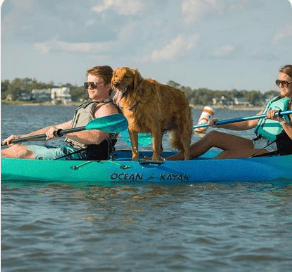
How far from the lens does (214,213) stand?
6.25 m

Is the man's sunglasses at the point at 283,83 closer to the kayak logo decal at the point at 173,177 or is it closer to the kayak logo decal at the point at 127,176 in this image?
the kayak logo decal at the point at 173,177

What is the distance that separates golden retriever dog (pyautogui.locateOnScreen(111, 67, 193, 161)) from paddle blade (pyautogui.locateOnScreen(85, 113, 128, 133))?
0.48 meters

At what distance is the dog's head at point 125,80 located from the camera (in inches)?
296

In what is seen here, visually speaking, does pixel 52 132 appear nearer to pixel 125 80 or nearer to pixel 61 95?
pixel 125 80

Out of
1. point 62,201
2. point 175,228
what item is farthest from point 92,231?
point 62,201

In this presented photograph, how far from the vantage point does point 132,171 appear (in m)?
8.09

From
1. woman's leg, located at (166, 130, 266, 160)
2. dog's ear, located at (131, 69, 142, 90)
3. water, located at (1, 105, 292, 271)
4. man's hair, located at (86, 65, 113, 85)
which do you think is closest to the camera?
water, located at (1, 105, 292, 271)

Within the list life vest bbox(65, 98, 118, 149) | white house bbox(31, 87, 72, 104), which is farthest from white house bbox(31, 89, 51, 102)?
life vest bbox(65, 98, 118, 149)

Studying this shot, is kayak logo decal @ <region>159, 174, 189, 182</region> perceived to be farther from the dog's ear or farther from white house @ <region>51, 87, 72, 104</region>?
white house @ <region>51, 87, 72, 104</region>

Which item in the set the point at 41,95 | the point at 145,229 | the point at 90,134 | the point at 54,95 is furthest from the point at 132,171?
the point at 41,95

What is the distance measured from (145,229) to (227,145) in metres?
3.42

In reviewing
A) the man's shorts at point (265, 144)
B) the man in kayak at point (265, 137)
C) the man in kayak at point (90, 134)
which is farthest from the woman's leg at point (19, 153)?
the man's shorts at point (265, 144)

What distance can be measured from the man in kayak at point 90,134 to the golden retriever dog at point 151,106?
0.18m

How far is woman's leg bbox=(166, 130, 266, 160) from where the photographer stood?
28.0 ft
